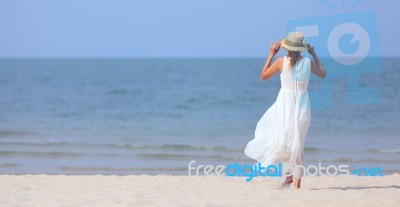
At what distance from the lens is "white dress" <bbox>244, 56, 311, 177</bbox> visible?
8.40 m

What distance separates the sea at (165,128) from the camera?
572 inches

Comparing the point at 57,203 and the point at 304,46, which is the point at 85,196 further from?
the point at 304,46

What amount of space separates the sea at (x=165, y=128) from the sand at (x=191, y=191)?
240cm

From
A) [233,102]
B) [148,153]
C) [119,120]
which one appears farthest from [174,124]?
[233,102]

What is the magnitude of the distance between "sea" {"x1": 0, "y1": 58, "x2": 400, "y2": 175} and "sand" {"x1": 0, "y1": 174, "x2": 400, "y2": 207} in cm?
240

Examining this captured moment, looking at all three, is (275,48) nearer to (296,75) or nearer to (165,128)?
(296,75)

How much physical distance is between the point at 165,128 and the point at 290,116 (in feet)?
48.7

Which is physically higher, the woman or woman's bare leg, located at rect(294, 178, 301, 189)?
the woman

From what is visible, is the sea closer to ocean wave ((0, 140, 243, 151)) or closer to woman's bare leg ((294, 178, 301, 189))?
ocean wave ((0, 140, 243, 151))

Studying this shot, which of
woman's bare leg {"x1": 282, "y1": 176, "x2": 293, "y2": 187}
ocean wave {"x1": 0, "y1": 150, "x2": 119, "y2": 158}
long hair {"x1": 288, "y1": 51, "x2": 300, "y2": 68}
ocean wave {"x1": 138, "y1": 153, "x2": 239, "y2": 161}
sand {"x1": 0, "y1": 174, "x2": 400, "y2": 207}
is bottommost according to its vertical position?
sand {"x1": 0, "y1": 174, "x2": 400, "y2": 207}

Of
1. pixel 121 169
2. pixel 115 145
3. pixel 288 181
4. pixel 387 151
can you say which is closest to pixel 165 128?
pixel 115 145

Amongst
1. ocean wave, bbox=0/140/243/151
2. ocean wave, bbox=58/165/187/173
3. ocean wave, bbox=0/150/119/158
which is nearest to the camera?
ocean wave, bbox=58/165/187/173

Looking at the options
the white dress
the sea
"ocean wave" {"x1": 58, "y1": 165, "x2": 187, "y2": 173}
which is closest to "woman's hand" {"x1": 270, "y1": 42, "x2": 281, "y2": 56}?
the white dress

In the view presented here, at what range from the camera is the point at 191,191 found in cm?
920
